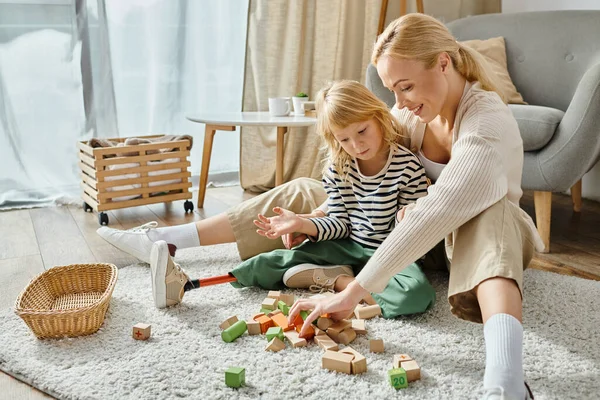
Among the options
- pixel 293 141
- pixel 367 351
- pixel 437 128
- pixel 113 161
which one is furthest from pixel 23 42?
pixel 367 351

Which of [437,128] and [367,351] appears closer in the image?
[367,351]

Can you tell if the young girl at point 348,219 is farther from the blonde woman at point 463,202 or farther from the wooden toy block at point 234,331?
the wooden toy block at point 234,331

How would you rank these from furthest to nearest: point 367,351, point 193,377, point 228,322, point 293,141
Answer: point 293,141, point 228,322, point 367,351, point 193,377

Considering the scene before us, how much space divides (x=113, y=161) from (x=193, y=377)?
1452 millimetres

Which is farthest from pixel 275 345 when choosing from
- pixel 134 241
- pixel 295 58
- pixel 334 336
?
pixel 295 58

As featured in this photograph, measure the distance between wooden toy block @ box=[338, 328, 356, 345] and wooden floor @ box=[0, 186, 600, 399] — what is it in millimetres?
794

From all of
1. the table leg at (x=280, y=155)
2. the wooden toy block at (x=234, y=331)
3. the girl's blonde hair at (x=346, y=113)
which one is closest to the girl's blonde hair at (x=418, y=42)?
the girl's blonde hair at (x=346, y=113)

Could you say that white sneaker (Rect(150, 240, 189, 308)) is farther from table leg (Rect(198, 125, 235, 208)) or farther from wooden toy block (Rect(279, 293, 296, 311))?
table leg (Rect(198, 125, 235, 208))

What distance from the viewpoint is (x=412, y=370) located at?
1260 mm

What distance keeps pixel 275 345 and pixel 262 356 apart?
4cm

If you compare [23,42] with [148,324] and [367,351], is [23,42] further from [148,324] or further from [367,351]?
[367,351]

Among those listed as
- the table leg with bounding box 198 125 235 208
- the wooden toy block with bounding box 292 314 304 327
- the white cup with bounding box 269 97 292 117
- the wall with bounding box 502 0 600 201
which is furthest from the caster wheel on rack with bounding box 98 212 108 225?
the wall with bounding box 502 0 600 201

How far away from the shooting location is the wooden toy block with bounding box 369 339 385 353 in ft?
4.59

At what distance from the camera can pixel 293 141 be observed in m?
3.22
